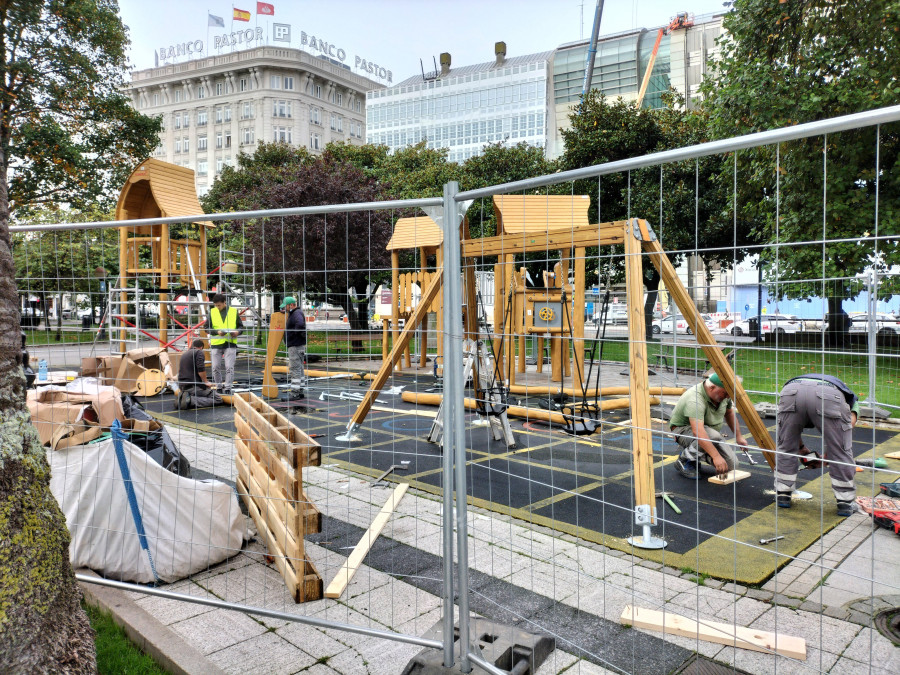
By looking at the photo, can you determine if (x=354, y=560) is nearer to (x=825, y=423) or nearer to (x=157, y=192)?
(x=825, y=423)

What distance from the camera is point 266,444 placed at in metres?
3.92

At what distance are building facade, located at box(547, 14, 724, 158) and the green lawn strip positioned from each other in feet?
239

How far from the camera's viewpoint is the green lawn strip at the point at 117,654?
289cm

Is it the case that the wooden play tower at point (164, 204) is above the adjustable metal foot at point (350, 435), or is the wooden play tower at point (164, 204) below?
above

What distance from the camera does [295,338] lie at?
6109mm

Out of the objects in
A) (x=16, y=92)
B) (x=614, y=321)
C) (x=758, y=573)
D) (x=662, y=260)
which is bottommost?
(x=758, y=573)

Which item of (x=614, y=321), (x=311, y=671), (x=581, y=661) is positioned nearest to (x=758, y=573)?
(x=581, y=661)

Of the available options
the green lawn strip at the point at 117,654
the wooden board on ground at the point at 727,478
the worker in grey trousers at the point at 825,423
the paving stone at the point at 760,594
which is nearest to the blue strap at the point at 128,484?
the green lawn strip at the point at 117,654

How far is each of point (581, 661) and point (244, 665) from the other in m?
1.58

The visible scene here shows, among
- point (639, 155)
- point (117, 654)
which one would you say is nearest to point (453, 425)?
point (117, 654)

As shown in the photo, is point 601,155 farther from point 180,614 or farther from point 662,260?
point 180,614

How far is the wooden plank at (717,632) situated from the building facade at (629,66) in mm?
72239

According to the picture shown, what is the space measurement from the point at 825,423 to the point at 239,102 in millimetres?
79297

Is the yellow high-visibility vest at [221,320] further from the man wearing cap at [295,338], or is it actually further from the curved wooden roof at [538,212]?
the curved wooden roof at [538,212]
